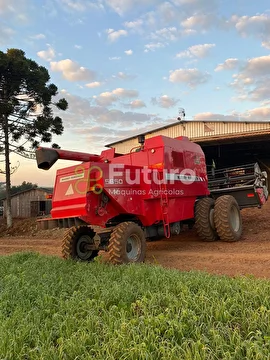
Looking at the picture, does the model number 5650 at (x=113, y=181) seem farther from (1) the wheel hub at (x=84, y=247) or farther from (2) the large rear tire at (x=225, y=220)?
(2) the large rear tire at (x=225, y=220)

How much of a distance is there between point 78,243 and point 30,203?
27.0 meters

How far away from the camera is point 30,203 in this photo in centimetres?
3341

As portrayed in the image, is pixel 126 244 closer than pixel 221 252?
Yes

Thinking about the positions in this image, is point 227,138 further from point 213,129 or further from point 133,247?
point 133,247

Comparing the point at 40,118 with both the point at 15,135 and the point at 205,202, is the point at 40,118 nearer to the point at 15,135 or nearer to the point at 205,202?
the point at 15,135

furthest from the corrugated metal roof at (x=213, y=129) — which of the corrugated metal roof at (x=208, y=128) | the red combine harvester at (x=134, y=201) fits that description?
the red combine harvester at (x=134, y=201)

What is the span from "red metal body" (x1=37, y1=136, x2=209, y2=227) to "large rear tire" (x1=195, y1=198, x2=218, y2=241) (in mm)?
243

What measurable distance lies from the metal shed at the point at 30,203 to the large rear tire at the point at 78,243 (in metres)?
24.5

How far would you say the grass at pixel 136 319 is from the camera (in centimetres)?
287

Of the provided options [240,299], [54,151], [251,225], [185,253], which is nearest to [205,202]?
[185,253]

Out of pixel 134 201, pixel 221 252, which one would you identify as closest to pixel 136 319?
pixel 134 201

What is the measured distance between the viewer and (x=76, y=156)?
7.54m

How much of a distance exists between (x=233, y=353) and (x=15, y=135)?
68.8 ft

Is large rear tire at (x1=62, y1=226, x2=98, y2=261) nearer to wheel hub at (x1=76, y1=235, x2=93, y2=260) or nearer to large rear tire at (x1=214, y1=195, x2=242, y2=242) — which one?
wheel hub at (x1=76, y1=235, x2=93, y2=260)
